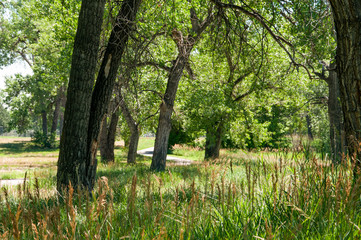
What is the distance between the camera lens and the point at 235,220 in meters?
2.44

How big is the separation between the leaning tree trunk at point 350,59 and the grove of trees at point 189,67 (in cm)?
1

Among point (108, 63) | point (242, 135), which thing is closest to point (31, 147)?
point (242, 135)

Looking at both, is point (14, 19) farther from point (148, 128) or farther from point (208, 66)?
point (208, 66)

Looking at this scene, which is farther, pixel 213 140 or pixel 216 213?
pixel 213 140

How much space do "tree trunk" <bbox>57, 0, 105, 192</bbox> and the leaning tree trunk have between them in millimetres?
3492

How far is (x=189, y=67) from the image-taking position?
11172 millimetres

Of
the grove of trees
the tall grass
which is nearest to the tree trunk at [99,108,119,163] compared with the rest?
the grove of trees

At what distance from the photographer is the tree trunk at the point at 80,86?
15.5ft

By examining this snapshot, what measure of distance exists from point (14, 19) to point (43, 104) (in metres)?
9.21

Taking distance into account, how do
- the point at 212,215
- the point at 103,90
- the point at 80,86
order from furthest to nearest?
1. the point at 103,90
2. the point at 80,86
3. the point at 212,215

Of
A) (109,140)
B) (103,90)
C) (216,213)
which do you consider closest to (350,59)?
(216,213)

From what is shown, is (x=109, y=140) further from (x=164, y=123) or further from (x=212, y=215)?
(x=212, y=215)

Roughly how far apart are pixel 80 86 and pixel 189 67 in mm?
6868

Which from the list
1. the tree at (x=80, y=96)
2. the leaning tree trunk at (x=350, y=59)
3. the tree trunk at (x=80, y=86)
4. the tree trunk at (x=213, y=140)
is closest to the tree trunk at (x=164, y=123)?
the tree trunk at (x=213, y=140)
